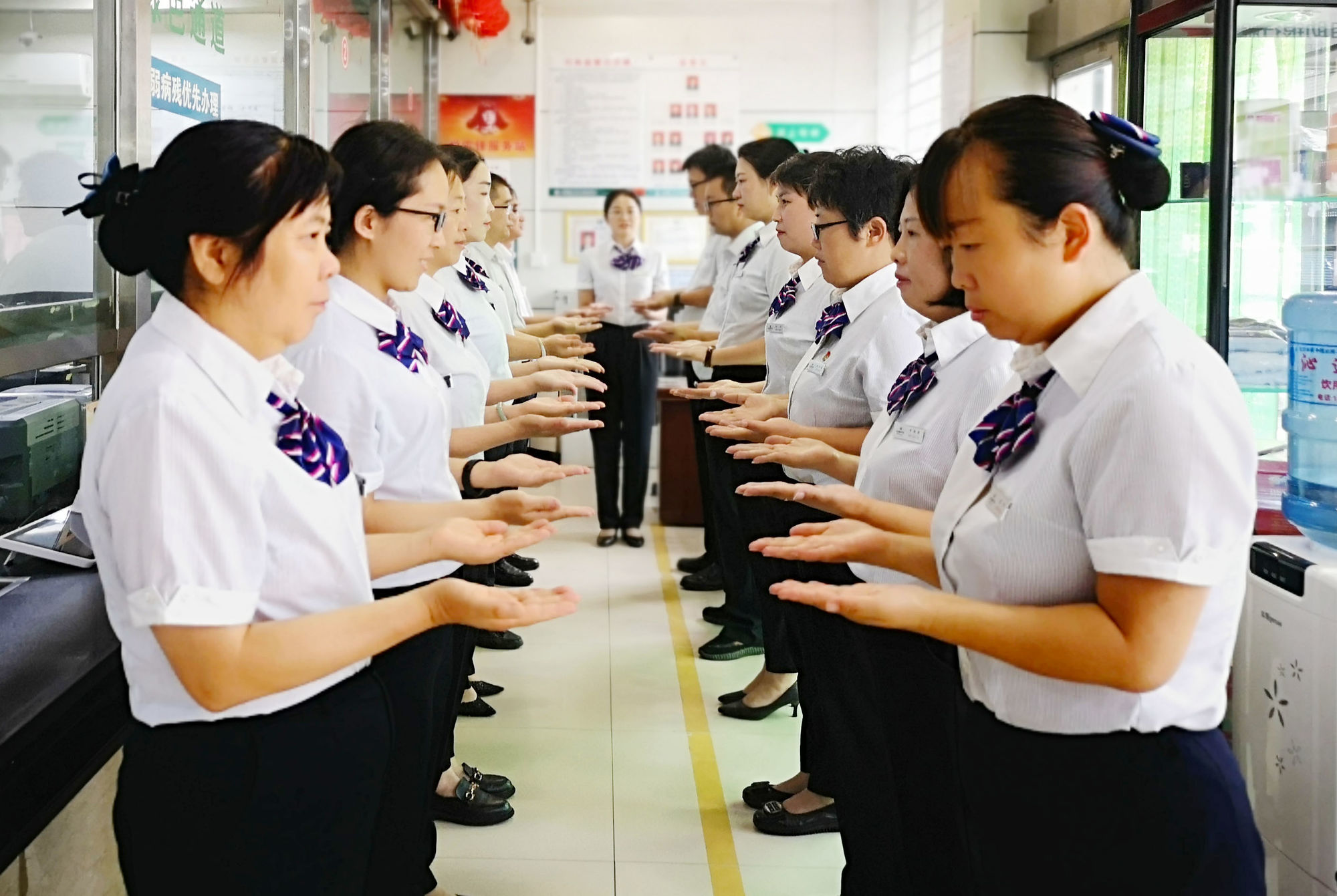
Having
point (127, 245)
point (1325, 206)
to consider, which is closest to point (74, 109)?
point (127, 245)

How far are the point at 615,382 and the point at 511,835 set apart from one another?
3.84m

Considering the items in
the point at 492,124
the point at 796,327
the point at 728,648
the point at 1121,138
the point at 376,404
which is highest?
the point at 492,124

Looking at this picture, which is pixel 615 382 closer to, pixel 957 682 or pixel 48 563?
pixel 48 563

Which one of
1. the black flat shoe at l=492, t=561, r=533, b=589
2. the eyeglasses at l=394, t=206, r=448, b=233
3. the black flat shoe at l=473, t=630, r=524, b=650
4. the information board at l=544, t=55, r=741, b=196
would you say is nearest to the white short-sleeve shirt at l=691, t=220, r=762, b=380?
the black flat shoe at l=492, t=561, r=533, b=589

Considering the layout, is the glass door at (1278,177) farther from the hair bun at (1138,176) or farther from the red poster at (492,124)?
the red poster at (492,124)

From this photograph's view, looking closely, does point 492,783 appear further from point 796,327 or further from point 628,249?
point 628,249

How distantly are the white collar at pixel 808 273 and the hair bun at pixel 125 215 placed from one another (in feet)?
8.89

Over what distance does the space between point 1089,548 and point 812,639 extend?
1620 mm

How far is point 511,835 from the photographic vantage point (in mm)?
3393

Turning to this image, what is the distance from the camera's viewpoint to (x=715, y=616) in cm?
532

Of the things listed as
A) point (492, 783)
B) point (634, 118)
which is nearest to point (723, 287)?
point (492, 783)

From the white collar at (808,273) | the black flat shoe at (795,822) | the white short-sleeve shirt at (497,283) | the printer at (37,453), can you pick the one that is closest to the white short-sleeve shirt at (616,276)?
the white short-sleeve shirt at (497,283)

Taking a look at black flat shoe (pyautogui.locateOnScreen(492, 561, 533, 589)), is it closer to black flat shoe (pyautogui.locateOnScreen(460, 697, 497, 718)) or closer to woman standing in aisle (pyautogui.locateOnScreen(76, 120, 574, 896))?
black flat shoe (pyautogui.locateOnScreen(460, 697, 497, 718))

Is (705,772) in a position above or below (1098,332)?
below
